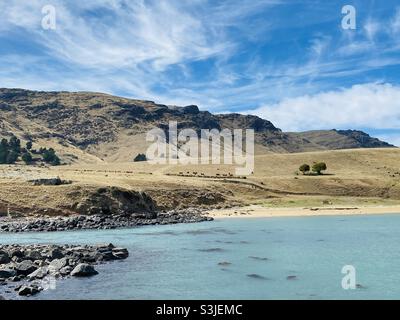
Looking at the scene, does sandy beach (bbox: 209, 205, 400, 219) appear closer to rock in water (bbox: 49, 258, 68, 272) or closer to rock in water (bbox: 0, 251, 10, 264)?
rock in water (bbox: 0, 251, 10, 264)

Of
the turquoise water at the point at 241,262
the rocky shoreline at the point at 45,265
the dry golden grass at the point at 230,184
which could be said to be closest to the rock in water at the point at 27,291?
the rocky shoreline at the point at 45,265

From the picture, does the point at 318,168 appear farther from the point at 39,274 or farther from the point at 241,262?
the point at 39,274

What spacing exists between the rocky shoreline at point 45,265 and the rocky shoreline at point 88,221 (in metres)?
24.4

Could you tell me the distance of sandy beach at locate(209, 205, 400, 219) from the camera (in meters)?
83.8

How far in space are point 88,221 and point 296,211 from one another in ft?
122

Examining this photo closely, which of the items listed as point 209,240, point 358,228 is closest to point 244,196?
point 358,228

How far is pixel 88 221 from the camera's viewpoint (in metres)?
70.9

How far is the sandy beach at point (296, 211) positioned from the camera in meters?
83.8

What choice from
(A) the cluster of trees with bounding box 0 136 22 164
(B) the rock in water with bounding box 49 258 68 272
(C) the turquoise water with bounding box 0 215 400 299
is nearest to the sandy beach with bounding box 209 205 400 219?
(C) the turquoise water with bounding box 0 215 400 299

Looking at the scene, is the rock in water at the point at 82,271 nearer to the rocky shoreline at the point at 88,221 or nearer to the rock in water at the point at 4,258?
the rock in water at the point at 4,258

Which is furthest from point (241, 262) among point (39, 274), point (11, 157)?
point (11, 157)

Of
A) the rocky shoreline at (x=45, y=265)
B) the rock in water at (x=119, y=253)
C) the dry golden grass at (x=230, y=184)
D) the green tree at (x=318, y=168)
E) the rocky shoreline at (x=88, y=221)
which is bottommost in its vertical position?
the rocky shoreline at (x=88, y=221)

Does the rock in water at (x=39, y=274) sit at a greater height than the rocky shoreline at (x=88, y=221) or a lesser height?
greater
